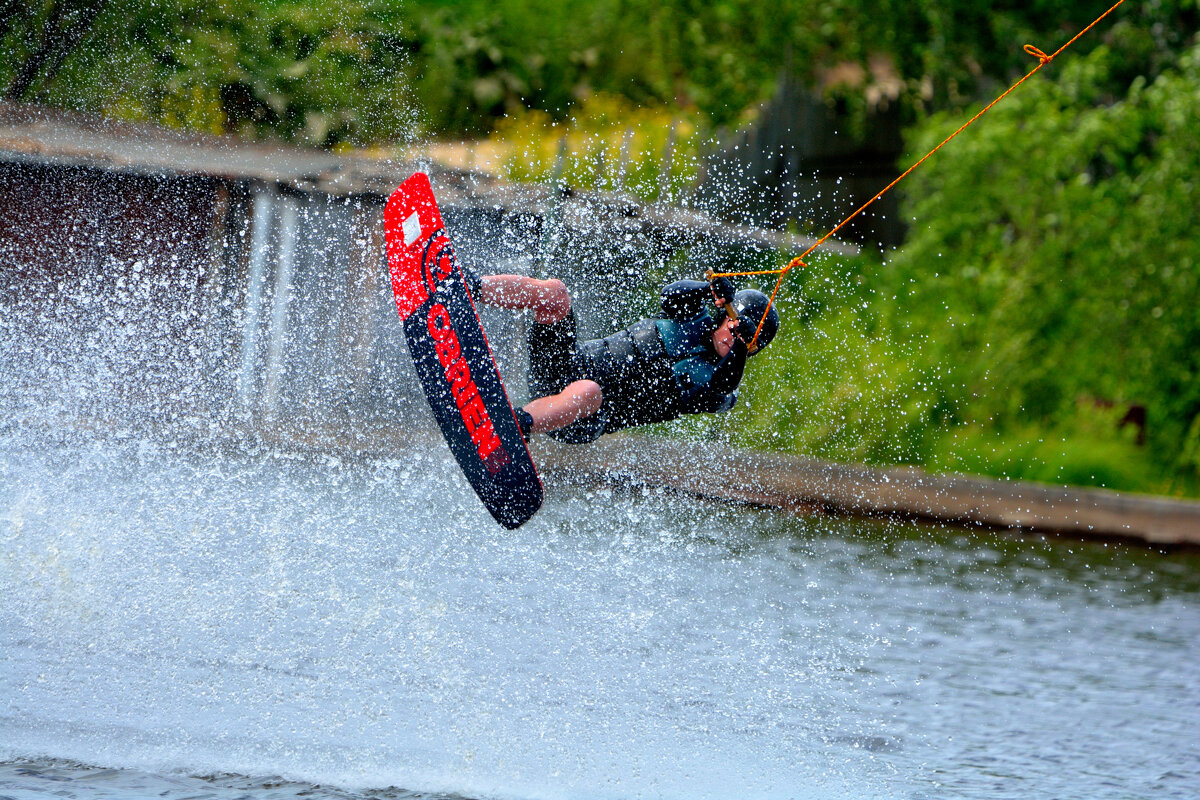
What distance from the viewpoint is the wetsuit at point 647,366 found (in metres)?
4.65

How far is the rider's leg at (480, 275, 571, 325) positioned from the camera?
4.44 m

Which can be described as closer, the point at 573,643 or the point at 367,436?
the point at 573,643

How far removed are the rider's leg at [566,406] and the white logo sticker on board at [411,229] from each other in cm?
64

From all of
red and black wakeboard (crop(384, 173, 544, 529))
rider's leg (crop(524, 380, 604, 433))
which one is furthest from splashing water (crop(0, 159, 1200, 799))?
rider's leg (crop(524, 380, 604, 433))

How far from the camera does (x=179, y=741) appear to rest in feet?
14.8

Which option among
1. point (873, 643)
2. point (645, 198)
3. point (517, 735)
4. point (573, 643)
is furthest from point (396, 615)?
point (645, 198)

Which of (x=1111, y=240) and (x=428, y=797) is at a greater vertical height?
(x=1111, y=240)

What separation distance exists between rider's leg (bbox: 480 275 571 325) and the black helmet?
0.56m

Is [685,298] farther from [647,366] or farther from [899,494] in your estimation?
[899,494]

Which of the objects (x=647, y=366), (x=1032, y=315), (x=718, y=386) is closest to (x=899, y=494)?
(x=1032, y=315)

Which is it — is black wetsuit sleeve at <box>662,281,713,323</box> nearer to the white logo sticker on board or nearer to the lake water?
the white logo sticker on board

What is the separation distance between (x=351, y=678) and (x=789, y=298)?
7603mm

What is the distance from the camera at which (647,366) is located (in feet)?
15.4

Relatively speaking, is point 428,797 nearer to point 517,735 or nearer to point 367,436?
point 517,735
